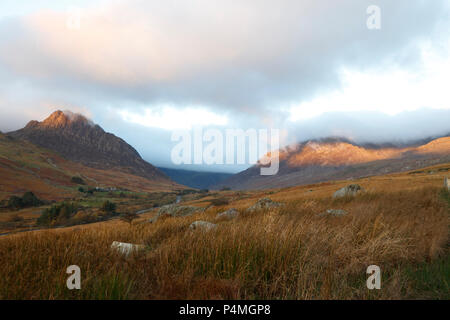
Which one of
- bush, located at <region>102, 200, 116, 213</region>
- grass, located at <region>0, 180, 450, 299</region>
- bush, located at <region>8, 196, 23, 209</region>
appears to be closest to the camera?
grass, located at <region>0, 180, 450, 299</region>

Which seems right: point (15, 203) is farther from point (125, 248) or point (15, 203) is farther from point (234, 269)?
point (234, 269)

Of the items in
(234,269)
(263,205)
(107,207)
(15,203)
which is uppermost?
(234,269)

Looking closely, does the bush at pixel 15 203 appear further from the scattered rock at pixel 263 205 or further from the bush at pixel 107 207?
the scattered rock at pixel 263 205

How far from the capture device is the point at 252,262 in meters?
3.73

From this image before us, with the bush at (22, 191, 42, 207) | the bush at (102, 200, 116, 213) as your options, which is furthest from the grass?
the bush at (22, 191, 42, 207)

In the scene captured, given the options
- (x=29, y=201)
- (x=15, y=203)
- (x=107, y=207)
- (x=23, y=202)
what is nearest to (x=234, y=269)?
(x=107, y=207)

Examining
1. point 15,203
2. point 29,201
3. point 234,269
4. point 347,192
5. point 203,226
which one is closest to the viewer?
point 234,269

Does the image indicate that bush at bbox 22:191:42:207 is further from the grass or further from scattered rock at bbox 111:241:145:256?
scattered rock at bbox 111:241:145:256

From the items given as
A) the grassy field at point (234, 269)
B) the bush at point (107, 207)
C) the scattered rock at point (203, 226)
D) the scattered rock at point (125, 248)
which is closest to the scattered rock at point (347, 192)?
the grassy field at point (234, 269)

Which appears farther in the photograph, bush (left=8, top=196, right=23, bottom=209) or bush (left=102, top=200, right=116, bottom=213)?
bush (left=8, top=196, right=23, bottom=209)

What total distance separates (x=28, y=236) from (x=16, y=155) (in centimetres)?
25272

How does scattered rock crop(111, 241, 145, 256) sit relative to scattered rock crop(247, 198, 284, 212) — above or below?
above
